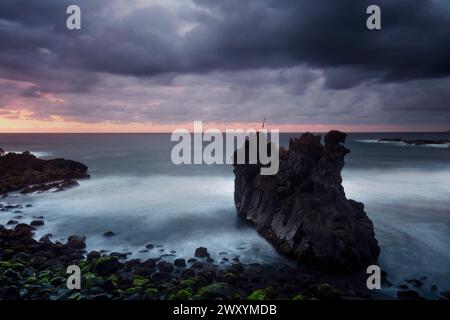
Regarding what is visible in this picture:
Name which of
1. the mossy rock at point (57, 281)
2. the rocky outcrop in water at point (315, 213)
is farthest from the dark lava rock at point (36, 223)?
the rocky outcrop in water at point (315, 213)

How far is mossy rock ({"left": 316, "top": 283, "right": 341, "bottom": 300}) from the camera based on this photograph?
55.4ft

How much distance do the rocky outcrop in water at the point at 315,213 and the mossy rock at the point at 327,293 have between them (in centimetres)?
330

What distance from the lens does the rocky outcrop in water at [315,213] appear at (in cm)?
2100

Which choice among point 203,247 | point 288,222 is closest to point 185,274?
point 203,247

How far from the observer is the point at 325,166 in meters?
25.3

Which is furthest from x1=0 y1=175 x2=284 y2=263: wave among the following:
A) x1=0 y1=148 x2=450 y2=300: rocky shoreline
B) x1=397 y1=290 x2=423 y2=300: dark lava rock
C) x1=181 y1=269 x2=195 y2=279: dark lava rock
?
x1=397 y1=290 x2=423 y2=300: dark lava rock

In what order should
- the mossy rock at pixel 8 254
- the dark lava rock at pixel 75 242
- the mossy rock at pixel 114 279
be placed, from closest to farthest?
the mossy rock at pixel 114 279 < the mossy rock at pixel 8 254 < the dark lava rock at pixel 75 242

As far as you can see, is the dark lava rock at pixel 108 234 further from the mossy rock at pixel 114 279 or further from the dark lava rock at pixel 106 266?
the mossy rock at pixel 114 279

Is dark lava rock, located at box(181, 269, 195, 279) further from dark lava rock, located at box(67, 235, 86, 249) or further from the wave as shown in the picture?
dark lava rock, located at box(67, 235, 86, 249)

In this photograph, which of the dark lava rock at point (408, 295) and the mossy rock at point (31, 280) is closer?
the dark lava rock at point (408, 295)

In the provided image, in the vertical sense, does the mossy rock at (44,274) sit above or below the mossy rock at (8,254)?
below

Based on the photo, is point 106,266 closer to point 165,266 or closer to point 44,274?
point 44,274

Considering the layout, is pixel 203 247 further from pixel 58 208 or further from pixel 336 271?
pixel 58 208
